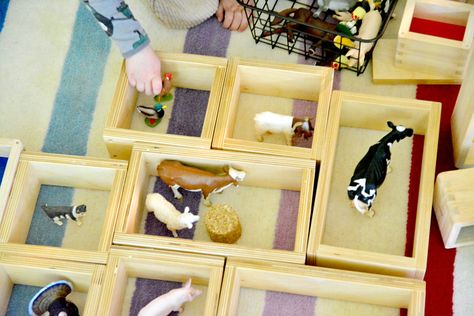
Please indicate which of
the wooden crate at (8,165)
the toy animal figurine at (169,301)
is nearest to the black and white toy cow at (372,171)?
the toy animal figurine at (169,301)

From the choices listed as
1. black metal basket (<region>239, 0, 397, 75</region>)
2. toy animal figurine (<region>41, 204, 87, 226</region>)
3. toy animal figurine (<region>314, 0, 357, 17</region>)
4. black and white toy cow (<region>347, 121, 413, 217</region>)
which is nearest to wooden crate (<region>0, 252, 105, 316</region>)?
toy animal figurine (<region>41, 204, 87, 226</region>)

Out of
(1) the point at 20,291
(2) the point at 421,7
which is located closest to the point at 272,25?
(2) the point at 421,7

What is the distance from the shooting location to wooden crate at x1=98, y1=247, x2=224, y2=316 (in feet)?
3.86

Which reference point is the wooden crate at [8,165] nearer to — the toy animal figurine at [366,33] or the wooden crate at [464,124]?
the toy animal figurine at [366,33]

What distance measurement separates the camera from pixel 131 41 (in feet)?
4.33

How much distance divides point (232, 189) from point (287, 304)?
24cm

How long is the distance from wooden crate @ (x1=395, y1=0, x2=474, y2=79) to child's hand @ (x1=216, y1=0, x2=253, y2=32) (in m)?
0.34

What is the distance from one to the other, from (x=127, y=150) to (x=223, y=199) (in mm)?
204

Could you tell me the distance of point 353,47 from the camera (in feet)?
4.59

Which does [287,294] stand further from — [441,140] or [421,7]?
[421,7]

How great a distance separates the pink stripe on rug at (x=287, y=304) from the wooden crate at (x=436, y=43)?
1.71 ft

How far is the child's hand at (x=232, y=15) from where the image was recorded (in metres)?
1.52

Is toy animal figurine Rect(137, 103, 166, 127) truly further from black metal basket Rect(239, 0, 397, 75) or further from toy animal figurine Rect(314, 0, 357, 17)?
toy animal figurine Rect(314, 0, 357, 17)

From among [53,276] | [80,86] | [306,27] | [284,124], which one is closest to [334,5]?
[306,27]
